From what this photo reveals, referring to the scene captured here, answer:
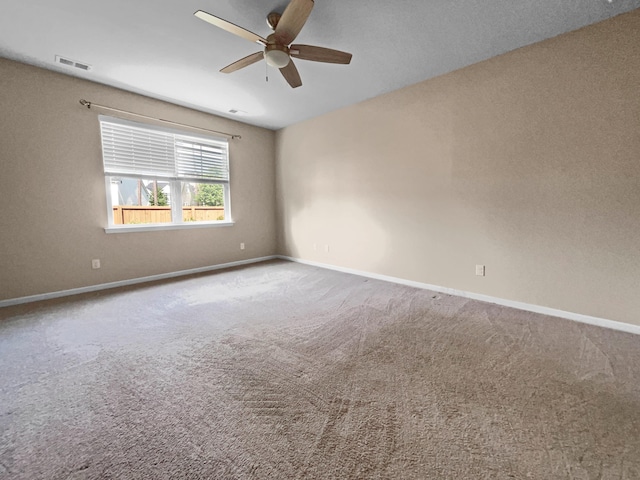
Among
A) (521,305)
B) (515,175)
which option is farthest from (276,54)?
(521,305)

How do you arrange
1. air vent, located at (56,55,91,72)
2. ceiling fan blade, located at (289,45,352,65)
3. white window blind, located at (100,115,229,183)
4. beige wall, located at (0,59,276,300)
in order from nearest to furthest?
1. ceiling fan blade, located at (289,45,352,65)
2. air vent, located at (56,55,91,72)
3. beige wall, located at (0,59,276,300)
4. white window blind, located at (100,115,229,183)

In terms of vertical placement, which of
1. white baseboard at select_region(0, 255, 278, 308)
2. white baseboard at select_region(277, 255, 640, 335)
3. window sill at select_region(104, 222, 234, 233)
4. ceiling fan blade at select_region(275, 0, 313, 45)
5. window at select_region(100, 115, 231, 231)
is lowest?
white baseboard at select_region(277, 255, 640, 335)

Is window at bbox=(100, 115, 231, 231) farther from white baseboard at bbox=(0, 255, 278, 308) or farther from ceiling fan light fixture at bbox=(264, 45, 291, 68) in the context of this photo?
ceiling fan light fixture at bbox=(264, 45, 291, 68)

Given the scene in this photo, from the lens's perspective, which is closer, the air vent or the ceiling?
the ceiling

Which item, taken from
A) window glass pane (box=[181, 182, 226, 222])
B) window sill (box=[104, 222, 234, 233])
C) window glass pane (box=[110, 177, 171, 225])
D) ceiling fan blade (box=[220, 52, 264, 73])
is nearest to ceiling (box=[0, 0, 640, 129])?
ceiling fan blade (box=[220, 52, 264, 73])

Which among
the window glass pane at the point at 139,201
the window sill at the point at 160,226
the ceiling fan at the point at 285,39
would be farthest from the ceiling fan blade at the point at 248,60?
the window sill at the point at 160,226

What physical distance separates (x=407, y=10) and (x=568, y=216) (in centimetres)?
232

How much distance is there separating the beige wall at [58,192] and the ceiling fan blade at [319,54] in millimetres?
2719

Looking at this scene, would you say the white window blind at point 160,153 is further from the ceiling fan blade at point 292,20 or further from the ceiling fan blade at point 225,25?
the ceiling fan blade at point 292,20

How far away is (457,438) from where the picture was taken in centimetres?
123

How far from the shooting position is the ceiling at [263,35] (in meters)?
2.06

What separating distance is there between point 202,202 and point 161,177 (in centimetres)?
77

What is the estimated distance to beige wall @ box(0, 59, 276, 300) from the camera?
287 cm

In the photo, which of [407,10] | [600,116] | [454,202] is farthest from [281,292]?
[600,116]
